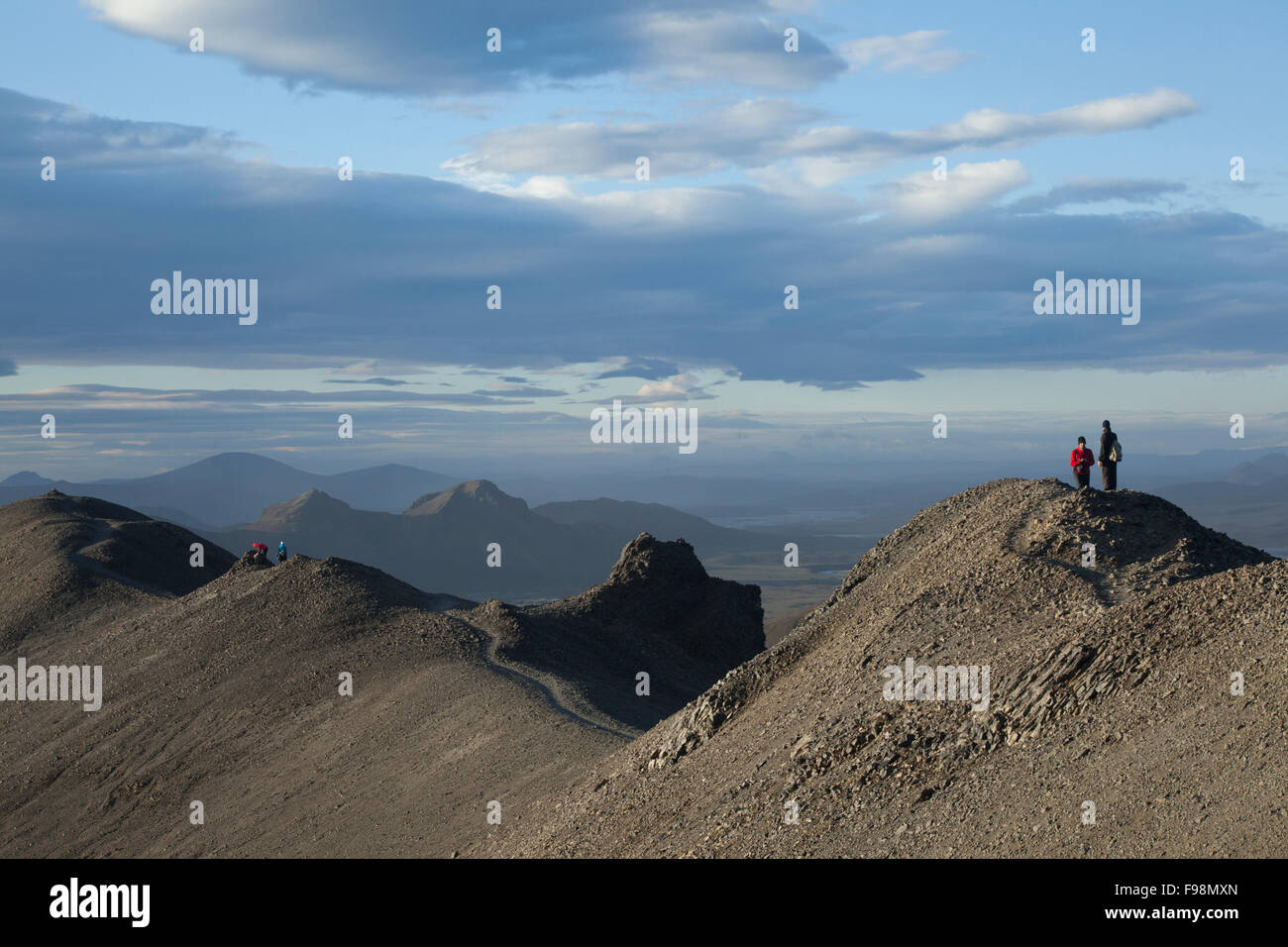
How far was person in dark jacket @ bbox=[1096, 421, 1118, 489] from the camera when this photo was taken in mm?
24094

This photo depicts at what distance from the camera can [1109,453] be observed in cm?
2439

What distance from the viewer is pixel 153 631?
44.8 meters

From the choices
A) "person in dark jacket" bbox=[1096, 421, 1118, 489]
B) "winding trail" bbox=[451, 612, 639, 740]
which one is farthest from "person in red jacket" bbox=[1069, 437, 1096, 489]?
"winding trail" bbox=[451, 612, 639, 740]

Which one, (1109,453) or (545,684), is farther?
(545,684)

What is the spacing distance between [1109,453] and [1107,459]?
15 cm

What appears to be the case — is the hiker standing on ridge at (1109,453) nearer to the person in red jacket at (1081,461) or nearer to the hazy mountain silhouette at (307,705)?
the person in red jacket at (1081,461)

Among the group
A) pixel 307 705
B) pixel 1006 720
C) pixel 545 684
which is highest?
pixel 1006 720

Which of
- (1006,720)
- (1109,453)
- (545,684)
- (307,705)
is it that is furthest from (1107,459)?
(307,705)

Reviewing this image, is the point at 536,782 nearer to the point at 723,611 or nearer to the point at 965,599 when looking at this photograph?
the point at 965,599

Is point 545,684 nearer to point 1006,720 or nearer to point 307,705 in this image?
point 307,705

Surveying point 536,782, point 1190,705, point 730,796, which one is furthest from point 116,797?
point 1190,705

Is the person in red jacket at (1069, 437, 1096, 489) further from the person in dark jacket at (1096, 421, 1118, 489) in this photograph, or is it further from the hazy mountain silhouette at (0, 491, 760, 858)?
the hazy mountain silhouette at (0, 491, 760, 858)

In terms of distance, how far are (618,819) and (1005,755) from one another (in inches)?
295
